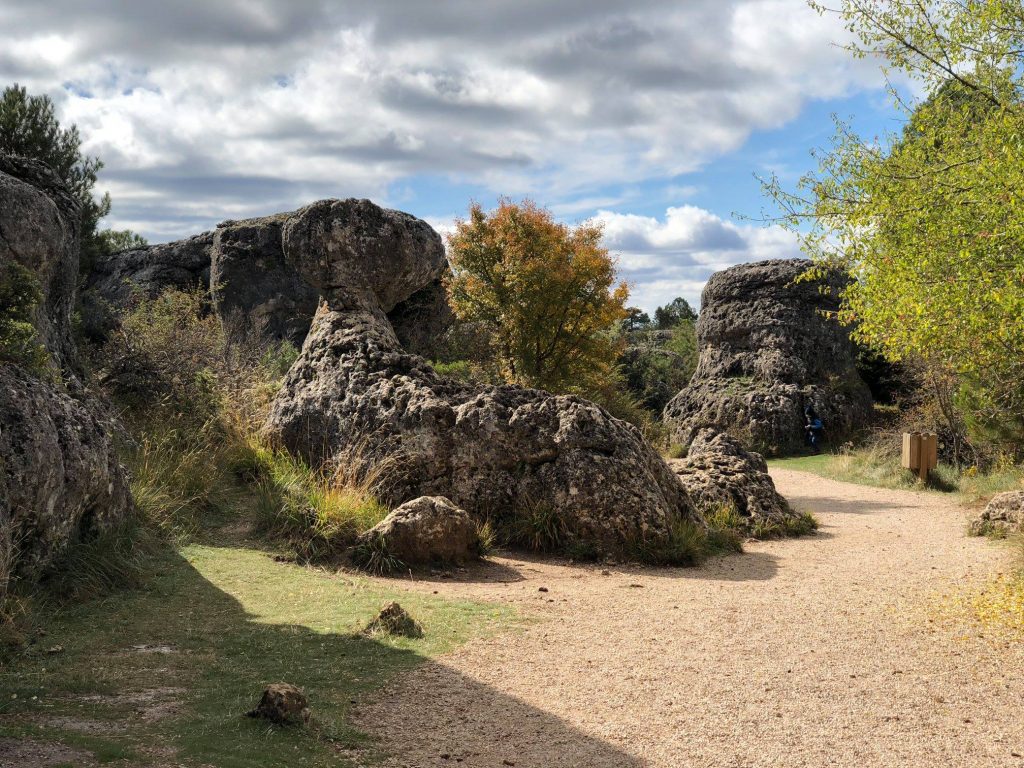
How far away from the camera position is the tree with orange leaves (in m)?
17.7

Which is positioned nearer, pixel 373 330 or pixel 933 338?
pixel 933 338

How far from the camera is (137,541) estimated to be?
8.02m

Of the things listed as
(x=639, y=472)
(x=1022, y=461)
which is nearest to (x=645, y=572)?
(x=639, y=472)

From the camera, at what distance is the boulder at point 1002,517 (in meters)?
10.9

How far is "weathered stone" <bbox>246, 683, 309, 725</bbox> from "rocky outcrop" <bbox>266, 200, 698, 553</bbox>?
17.7 feet

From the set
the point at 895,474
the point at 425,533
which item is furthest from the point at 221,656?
the point at 895,474

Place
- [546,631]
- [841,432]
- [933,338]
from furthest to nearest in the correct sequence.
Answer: [841,432] → [933,338] → [546,631]

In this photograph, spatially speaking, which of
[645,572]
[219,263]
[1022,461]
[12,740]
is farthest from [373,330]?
[219,263]

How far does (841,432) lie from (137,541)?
61.0 ft

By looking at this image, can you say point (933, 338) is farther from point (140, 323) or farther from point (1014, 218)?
point (140, 323)

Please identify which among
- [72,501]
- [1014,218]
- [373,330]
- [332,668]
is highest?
[1014,218]

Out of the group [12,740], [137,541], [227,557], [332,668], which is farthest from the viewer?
[227,557]

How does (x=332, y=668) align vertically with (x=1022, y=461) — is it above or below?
below

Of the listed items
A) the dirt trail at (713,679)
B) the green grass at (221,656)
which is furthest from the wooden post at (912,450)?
the green grass at (221,656)
